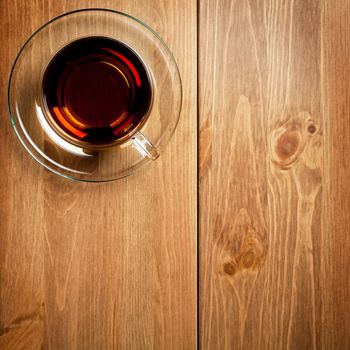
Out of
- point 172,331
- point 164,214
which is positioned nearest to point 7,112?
point 164,214

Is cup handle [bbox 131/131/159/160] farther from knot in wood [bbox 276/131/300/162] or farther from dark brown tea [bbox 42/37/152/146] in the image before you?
knot in wood [bbox 276/131/300/162]

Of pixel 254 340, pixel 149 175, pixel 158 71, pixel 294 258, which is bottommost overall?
pixel 254 340

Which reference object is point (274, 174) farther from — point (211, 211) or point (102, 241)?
point (102, 241)

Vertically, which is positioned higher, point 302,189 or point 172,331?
Result: point 302,189

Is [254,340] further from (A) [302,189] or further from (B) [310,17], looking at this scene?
(B) [310,17]

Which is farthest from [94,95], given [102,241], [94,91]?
[102,241]

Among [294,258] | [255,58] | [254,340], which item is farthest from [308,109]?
[254,340]
